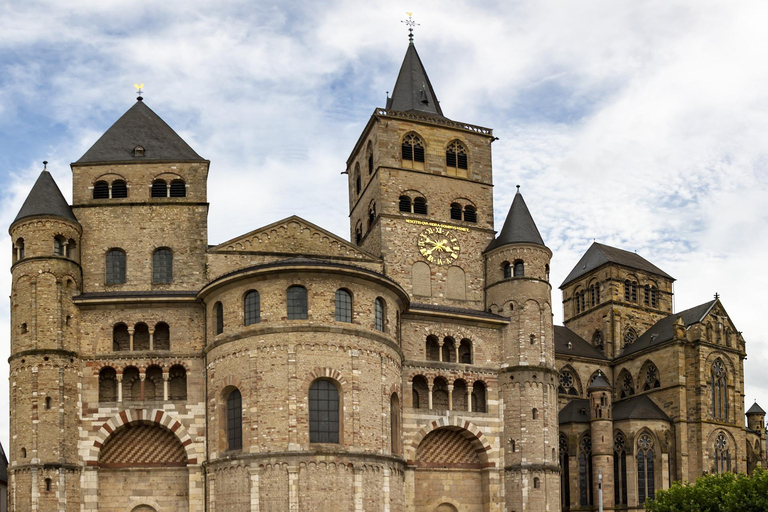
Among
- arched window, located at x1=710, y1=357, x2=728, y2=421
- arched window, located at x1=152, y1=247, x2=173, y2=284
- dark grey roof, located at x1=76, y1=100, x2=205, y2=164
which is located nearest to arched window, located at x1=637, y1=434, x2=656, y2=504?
arched window, located at x1=710, y1=357, x2=728, y2=421

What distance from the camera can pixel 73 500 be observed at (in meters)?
52.2

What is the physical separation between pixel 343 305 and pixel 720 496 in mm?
21685

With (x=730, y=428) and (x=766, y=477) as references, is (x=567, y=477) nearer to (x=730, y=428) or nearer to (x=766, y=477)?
(x=730, y=428)

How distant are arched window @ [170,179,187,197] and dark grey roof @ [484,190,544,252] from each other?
18.5 metres

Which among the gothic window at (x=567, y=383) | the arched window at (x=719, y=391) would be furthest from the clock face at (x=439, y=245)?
the arched window at (x=719, y=391)

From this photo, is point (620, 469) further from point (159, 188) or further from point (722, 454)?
point (159, 188)

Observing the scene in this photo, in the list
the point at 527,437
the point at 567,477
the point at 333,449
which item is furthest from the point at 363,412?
the point at 567,477

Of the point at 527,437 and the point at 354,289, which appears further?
the point at 527,437

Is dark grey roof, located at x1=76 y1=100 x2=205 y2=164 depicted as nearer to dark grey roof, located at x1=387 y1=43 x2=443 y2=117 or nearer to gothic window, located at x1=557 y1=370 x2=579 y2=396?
dark grey roof, located at x1=387 y1=43 x2=443 y2=117

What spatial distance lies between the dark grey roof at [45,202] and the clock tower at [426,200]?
18.1 metres

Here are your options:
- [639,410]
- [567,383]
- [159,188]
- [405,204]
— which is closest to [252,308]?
[159,188]

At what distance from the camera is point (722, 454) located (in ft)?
244

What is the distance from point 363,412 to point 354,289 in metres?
6.20

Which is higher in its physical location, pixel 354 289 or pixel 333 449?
pixel 354 289
